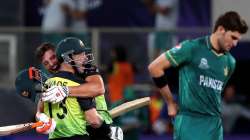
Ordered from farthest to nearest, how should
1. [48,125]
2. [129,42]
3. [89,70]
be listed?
1. [129,42]
2. [89,70]
3. [48,125]

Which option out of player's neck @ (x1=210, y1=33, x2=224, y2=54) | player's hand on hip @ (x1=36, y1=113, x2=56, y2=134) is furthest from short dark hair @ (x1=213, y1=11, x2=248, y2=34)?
player's hand on hip @ (x1=36, y1=113, x2=56, y2=134)

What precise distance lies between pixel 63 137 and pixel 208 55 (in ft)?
4.96

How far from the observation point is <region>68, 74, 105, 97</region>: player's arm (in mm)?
8086

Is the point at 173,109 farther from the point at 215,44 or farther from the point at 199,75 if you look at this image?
the point at 215,44

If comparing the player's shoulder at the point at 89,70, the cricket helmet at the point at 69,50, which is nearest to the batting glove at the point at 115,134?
the player's shoulder at the point at 89,70

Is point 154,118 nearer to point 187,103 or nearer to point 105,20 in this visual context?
point 105,20

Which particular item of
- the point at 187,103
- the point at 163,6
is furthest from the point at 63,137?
the point at 163,6

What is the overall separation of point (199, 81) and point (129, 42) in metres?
5.33

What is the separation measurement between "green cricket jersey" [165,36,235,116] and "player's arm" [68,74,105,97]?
77cm

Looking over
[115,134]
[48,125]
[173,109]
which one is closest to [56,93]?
[48,125]

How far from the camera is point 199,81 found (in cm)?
869

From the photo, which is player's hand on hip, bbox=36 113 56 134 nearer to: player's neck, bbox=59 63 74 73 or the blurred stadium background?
player's neck, bbox=59 63 74 73

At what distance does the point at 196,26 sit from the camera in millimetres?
14719

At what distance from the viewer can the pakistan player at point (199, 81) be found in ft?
28.5
